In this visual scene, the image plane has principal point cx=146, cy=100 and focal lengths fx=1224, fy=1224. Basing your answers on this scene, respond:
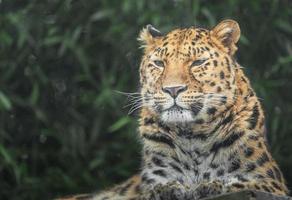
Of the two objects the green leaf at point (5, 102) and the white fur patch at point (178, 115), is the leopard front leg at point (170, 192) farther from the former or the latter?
the green leaf at point (5, 102)

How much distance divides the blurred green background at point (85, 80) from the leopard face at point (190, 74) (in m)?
2.65

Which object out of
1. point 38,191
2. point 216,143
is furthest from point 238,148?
point 38,191

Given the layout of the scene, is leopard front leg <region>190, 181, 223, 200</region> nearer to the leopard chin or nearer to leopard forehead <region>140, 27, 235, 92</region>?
the leopard chin

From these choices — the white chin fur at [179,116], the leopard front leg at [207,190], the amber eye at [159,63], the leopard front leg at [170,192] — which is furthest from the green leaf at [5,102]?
the leopard front leg at [207,190]

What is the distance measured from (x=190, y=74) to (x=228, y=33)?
0.40m

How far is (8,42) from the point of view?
9812 mm

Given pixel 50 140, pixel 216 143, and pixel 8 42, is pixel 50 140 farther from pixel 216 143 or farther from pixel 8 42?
pixel 216 143

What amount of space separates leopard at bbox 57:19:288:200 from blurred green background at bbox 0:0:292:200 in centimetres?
272

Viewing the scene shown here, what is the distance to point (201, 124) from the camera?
6.35 metres

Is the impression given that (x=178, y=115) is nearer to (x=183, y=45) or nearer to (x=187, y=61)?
(x=187, y=61)

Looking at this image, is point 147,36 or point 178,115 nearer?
point 178,115

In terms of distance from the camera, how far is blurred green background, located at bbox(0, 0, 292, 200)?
31.0 feet

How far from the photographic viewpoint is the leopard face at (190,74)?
6254 millimetres

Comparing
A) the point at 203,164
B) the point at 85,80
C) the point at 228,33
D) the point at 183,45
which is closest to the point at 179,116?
the point at 203,164
